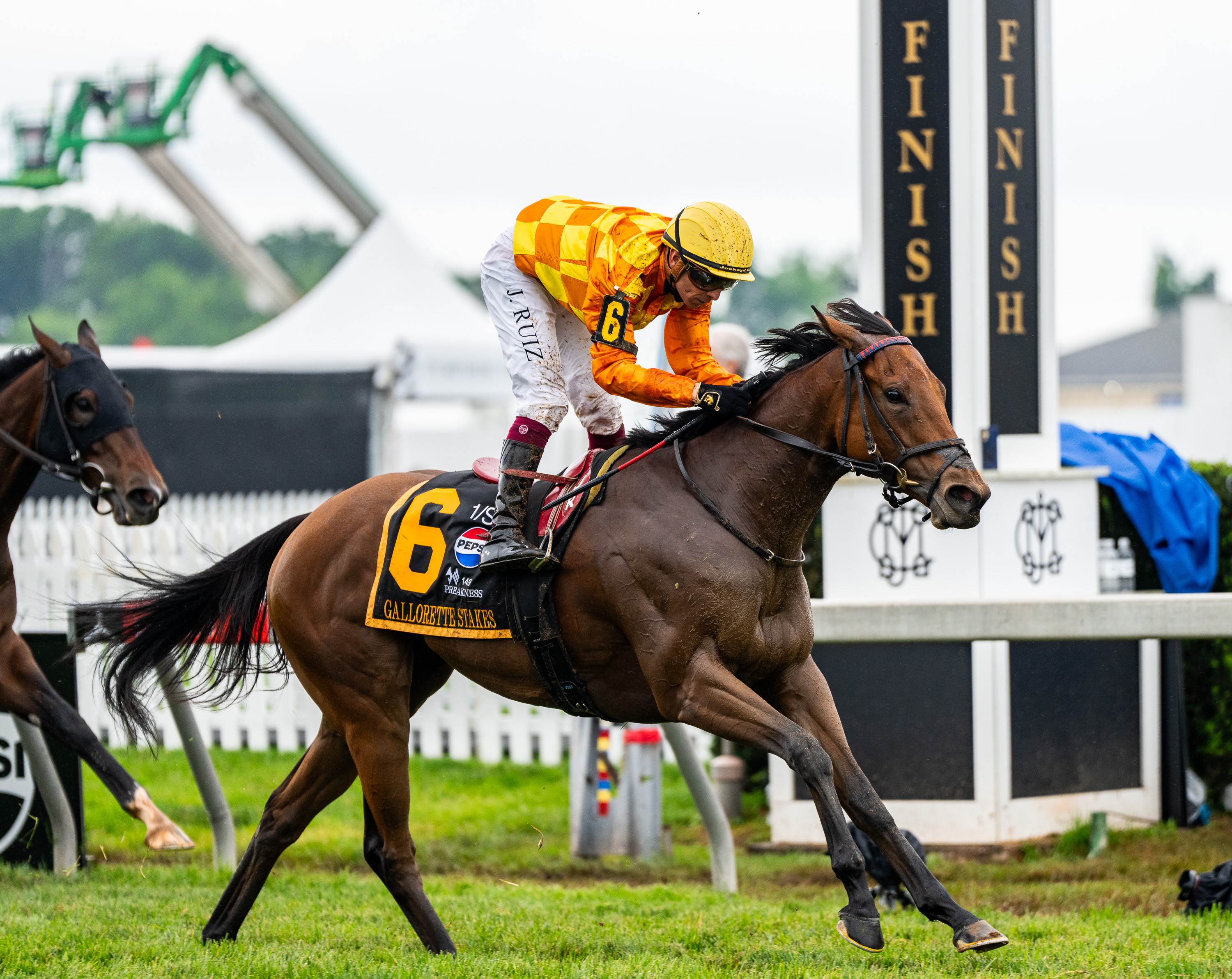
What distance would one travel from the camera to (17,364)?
5930 mm

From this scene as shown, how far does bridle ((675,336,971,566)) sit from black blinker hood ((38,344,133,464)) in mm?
2702

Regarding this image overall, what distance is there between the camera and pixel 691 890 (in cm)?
594

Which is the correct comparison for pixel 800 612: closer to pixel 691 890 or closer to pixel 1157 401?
pixel 691 890

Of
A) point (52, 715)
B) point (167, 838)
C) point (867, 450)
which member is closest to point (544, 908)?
point (167, 838)

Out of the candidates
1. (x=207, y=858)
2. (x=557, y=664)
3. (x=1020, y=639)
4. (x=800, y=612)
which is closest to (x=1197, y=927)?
(x=1020, y=639)

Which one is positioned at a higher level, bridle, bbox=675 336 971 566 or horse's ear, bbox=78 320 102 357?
horse's ear, bbox=78 320 102 357

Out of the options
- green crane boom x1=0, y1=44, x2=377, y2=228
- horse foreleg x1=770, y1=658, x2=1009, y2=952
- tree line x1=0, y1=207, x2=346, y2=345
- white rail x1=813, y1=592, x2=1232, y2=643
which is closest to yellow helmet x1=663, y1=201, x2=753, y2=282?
horse foreleg x1=770, y1=658, x2=1009, y2=952

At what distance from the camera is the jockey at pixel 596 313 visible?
4113mm

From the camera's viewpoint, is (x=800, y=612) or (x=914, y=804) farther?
(x=914, y=804)

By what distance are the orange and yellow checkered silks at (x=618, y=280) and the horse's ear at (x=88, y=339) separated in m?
2.35

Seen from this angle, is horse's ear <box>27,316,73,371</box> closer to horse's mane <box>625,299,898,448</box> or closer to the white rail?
horse's mane <box>625,299,898,448</box>

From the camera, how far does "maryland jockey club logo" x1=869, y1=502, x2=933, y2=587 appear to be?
22.8ft

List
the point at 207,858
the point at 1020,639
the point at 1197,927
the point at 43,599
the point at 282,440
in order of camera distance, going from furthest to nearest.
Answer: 1. the point at 282,440
2. the point at 43,599
3. the point at 207,858
4. the point at 1020,639
5. the point at 1197,927

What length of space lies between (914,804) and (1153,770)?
143 cm
